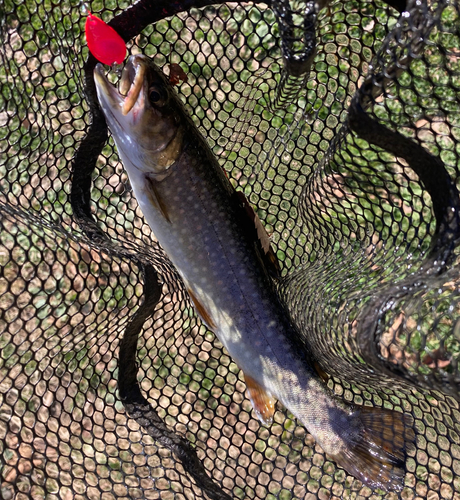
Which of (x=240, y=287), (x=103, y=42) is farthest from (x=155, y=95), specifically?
(x=240, y=287)

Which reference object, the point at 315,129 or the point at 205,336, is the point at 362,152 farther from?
the point at 205,336

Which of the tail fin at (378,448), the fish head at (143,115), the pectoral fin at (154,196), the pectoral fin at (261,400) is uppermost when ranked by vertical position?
the fish head at (143,115)

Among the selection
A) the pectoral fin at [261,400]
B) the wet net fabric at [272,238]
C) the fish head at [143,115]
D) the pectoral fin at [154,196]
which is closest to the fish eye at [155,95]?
the fish head at [143,115]

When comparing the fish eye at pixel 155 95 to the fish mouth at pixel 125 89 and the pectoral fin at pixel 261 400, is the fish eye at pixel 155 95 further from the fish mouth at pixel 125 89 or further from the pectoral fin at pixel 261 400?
the pectoral fin at pixel 261 400

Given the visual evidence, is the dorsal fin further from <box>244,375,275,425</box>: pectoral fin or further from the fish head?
<box>244,375,275,425</box>: pectoral fin

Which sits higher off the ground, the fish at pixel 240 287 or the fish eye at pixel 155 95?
the fish eye at pixel 155 95

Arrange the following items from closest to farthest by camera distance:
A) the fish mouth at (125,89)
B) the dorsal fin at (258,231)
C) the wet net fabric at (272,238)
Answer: the fish mouth at (125,89)
the wet net fabric at (272,238)
the dorsal fin at (258,231)

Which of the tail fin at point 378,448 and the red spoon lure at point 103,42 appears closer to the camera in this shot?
the red spoon lure at point 103,42
